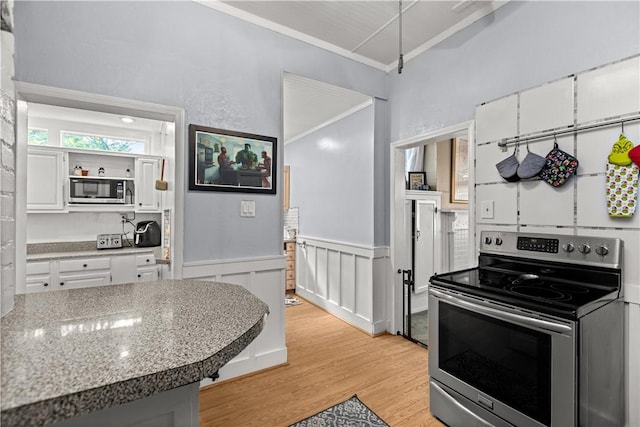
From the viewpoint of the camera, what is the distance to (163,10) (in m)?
2.07

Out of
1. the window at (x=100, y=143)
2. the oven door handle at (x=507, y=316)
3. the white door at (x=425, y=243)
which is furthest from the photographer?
the window at (x=100, y=143)

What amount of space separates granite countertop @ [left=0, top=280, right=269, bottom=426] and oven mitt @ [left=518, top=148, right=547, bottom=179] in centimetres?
184

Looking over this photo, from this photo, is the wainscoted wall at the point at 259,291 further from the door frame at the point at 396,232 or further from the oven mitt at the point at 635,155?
the oven mitt at the point at 635,155

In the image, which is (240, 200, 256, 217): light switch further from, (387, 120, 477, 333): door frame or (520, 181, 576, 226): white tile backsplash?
(520, 181, 576, 226): white tile backsplash

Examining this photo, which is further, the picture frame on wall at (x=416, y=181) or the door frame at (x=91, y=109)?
the picture frame on wall at (x=416, y=181)

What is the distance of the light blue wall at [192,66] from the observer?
5.87 feet

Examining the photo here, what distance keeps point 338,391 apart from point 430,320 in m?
0.88

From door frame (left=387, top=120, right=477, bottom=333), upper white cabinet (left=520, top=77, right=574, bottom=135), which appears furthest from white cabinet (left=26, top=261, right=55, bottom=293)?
upper white cabinet (left=520, top=77, right=574, bottom=135)

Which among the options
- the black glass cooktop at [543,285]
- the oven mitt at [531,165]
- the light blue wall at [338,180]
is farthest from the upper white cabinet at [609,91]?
the light blue wall at [338,180]

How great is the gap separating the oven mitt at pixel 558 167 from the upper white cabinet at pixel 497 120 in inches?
12.1

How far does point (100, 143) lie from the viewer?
4176 millimetres

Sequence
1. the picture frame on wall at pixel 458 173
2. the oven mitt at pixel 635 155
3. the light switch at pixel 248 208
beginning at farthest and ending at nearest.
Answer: the picture frame on wall at pixel 458 173 < the light switch at pixel 248 208 < the oven mitt at pixel 635 155

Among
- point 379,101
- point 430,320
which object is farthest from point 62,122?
point 430,320

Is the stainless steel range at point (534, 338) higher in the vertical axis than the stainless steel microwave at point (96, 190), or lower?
lower
